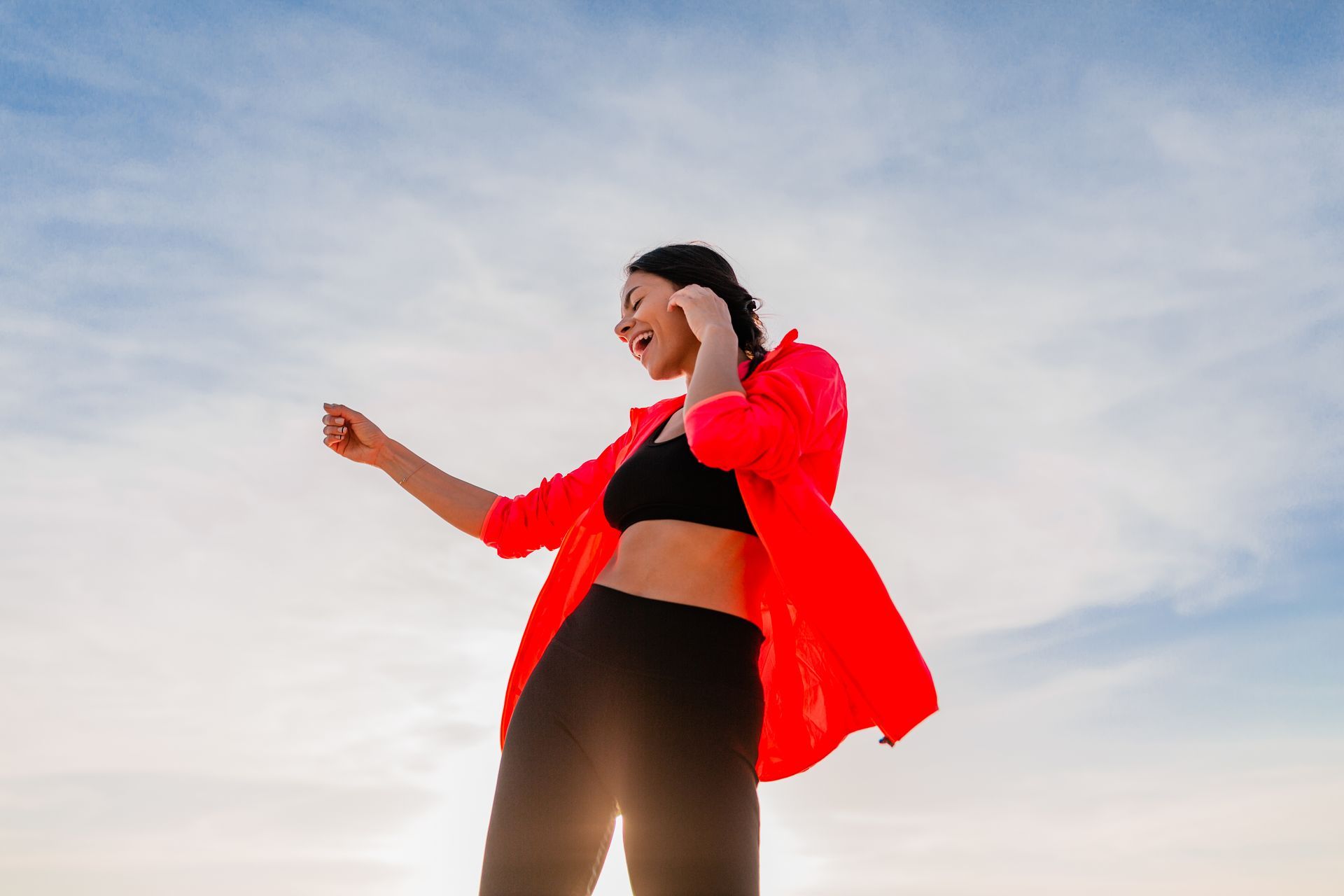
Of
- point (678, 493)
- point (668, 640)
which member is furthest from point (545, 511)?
point (668, 640)

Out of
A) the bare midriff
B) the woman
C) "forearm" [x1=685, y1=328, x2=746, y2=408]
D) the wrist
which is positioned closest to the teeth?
the woman

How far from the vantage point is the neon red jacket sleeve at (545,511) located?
3857mm

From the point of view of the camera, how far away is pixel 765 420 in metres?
2.87

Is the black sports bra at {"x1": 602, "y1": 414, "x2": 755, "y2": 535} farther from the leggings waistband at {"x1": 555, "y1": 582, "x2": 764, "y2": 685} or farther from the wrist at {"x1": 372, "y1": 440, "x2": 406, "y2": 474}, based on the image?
the wrist at {"x1": 372, "y1": 440, "x2": 406, "y2": 474}

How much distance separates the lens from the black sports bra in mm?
3023

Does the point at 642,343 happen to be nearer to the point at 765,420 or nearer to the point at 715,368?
the point at 715,368

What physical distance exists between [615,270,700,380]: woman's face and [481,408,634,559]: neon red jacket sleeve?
1.04 feet

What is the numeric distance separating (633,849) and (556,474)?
1.61 m

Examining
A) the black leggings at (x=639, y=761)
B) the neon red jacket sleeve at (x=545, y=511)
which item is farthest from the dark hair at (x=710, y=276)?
the black leggings at (x=639, y=761)

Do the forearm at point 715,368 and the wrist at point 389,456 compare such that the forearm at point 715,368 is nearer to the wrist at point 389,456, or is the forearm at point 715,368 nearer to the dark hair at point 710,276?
the dark hair at point 710,276

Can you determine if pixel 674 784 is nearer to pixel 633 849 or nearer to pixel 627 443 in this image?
pixel 633 849

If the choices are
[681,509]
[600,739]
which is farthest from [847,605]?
[600,739]

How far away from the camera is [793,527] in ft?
9.71

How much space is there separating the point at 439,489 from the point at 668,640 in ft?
4.76
